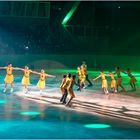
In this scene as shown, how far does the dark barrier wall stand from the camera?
43844 millimetres

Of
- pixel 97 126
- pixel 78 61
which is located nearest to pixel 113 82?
pixel 97 126

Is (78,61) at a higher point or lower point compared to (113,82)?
higher

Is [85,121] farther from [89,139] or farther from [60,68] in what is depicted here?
[60,68]

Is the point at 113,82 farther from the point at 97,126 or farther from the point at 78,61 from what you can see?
the point at 78,61

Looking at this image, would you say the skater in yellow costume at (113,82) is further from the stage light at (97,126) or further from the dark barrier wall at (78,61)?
the dark barrier wall at (78,61)

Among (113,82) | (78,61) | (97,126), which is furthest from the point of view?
(78,61)

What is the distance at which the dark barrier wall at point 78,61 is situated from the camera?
43844 millimetres

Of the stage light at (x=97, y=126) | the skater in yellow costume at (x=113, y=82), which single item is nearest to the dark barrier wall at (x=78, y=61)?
the skater in yellow costume at (x=113, y=82)

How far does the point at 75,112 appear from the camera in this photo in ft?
53.4

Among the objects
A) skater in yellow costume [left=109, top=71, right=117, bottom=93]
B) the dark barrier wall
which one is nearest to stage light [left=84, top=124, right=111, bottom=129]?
skater in yellow costume [left=109, top=71, right=117, bottom=93]

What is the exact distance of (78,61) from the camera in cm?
4606

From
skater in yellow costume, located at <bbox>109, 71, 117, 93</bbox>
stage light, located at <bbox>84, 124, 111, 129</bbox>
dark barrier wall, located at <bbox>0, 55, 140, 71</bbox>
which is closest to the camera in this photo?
stage light, located at <bbox>84, 124, 111, 129</bbox>

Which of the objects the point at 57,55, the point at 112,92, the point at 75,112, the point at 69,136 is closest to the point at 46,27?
the point at 57,55

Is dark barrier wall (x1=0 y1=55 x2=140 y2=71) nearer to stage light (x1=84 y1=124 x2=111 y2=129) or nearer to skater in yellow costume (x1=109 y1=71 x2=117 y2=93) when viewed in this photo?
skater in yellow costume (x1=109 y1=71 x2=117 y2=93)
